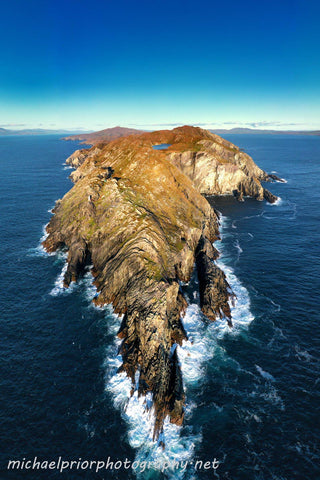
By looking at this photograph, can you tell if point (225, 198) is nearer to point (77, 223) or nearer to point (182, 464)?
point (77, 223)

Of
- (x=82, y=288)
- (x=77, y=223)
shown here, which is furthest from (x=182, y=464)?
(x=77, y=223)

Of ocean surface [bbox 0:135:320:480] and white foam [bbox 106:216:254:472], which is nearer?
ocean surface [bbox 0:135:320:480]

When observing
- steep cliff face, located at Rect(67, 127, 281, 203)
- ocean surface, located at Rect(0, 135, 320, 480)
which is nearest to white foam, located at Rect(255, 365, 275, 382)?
ocean surface, located at Rect(0, 135, 320, 480)

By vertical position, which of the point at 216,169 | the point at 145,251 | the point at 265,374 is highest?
the point at 216,169

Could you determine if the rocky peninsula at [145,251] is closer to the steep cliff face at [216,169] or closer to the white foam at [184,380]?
the white foam at [184,380]

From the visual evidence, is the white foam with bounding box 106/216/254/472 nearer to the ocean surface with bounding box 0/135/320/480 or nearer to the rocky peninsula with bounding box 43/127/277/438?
the ocean surface with bounding box 0/135/320/480

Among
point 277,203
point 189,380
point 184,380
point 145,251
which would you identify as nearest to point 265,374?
point 189,380

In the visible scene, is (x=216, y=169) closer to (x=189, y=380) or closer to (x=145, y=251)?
(x=145, y=251)
